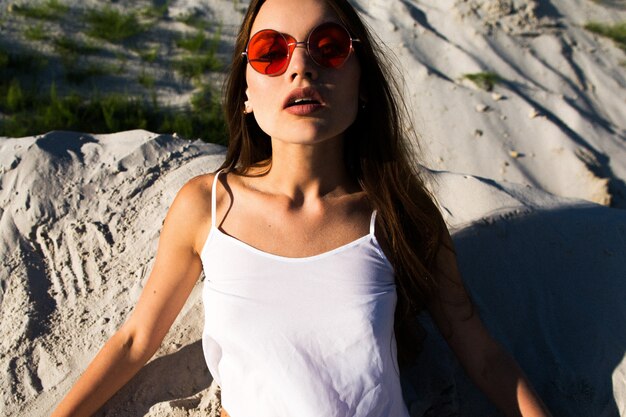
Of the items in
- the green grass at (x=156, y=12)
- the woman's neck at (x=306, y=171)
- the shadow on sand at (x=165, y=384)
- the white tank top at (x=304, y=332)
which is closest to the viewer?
the white tank top at (x=304, y=332)

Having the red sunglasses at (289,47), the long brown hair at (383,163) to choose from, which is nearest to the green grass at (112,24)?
the long brown hair at (383,163)

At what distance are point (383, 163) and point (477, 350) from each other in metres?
0.54

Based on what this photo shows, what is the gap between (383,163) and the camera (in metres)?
1.93

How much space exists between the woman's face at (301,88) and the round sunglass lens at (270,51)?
0.02 m

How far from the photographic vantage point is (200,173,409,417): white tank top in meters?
1.62

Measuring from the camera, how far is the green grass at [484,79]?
3.94 metres

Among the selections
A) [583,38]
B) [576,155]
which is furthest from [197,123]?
[583,38]

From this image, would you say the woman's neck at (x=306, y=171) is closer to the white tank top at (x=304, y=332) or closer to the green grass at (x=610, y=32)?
the white tank top at (x=304, y=332)

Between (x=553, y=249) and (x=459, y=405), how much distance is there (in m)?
0.63

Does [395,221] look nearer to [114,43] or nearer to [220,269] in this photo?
[220,269]

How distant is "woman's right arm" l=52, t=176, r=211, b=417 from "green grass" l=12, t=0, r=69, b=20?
102 inches

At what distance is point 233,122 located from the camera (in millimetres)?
1978

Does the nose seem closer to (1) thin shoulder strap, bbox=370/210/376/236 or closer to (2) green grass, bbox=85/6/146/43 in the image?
(1) thin shoulder strap, bbox=370/210/376/236

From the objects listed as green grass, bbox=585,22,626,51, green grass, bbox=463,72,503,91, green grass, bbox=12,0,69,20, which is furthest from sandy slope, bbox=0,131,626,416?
green grass, bbox=585,22,626,51
